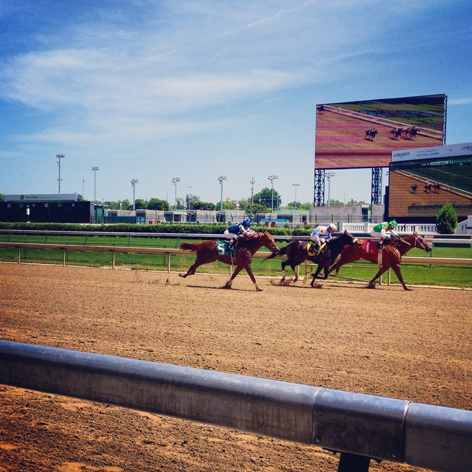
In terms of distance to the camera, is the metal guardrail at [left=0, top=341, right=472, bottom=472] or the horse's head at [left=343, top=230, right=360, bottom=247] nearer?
the metal guardrail at [left=0, top=341, right=472, bottom=472]

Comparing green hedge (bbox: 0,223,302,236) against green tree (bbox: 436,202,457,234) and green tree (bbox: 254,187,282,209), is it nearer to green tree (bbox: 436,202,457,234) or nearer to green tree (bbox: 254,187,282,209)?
green tree (bbox: 436,202,457,234)

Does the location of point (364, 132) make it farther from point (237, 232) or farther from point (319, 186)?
point (237, 232)

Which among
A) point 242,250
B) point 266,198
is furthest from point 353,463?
point 266,198

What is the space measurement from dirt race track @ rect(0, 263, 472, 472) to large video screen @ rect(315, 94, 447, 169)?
40.7 metres

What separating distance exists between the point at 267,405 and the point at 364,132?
2063 inches

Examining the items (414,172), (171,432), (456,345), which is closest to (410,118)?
(414,172)

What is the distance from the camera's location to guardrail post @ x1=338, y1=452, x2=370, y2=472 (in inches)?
73.7

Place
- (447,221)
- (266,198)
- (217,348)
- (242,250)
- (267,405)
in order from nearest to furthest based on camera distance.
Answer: (267,405) → (217,348) → (242,250) → (447,221) → (266,198)

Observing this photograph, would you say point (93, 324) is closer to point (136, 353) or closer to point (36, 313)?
point (36, 313)

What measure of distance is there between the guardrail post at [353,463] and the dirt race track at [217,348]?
38.6 inches

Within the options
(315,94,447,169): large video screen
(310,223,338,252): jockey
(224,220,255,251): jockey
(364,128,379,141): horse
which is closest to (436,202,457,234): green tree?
(315,94,447,169): large video screen

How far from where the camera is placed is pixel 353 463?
188 centimetres

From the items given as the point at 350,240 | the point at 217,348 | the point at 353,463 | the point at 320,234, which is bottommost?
the point at 217,348

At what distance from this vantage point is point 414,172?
43531 millimetres
